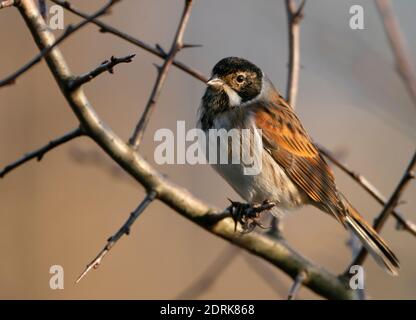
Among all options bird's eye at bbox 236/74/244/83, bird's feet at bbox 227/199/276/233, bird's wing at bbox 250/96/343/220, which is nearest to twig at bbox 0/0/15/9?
bird's feet at bbox 227/199/276/233

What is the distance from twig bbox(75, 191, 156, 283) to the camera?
2713 mm

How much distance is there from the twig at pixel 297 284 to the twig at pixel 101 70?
1342 millimetres

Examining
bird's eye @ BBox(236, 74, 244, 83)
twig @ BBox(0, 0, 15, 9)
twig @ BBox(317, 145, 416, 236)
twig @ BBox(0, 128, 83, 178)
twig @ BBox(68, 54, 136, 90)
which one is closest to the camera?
twig @ BBox(68, 54, 136, 90)

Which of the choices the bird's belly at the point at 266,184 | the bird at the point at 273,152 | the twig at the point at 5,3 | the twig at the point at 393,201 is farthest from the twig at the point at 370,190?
the twig at the point at 5,3

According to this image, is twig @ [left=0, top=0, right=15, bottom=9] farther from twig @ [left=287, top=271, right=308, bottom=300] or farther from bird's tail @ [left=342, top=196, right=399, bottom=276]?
bird's tail @ [left=342, top=196, right=399, bottom=276]

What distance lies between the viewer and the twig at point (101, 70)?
2395mm

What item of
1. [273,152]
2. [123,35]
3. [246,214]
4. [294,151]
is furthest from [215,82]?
[246,214]

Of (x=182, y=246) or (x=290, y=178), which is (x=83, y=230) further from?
(x=290, y=178)

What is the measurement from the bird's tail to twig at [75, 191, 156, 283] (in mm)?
1496

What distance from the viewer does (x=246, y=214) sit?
132 inches

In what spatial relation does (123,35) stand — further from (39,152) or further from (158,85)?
(39,152)

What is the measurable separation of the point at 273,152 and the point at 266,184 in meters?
0.27
